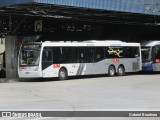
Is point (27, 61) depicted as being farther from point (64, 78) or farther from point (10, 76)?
point (10, 76)

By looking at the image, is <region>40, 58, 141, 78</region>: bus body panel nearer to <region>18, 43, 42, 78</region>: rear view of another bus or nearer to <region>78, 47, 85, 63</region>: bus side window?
<region>78, 47, 85, 63</region>: bus side window

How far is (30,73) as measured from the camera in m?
29.7

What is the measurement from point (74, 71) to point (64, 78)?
3.55 ft

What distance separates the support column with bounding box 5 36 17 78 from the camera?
34.8m

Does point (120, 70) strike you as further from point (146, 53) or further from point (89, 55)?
point (89, 55)

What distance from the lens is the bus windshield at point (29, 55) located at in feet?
97.7

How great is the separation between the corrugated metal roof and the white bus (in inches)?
111

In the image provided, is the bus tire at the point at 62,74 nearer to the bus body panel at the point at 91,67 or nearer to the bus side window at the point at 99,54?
the bus body panel at the point at 91,67

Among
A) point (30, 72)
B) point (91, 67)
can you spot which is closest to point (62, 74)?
point (30, 72)

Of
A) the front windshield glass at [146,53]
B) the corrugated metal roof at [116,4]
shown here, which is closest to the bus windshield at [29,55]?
the corrugated metal roof at [116,4]

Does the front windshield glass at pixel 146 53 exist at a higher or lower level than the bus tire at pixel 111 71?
higher

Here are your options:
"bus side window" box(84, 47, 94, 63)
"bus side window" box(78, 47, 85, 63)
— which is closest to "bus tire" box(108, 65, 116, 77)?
"bus side window" box(84, 47, 94, 63)

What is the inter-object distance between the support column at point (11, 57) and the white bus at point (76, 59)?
4.28m

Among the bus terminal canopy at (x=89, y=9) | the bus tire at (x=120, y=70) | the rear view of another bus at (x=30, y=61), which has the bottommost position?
the bus tire at (x=120, y=70)
